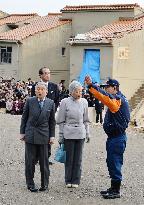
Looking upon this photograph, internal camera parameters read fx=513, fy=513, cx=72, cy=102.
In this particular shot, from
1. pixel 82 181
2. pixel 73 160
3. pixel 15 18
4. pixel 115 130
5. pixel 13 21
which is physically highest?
pixel 15 18

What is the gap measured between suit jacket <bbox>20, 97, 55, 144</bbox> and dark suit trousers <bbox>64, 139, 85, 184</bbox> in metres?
0.41

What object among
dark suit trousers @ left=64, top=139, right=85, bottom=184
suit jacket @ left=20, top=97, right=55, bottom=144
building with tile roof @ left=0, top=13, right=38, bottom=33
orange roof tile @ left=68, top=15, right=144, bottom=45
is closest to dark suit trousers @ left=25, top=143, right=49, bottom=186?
suit jacket @ left=20, top=97, right=55, bottom=144

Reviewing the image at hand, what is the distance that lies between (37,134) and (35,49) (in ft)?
87.8

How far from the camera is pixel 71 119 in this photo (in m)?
8.48

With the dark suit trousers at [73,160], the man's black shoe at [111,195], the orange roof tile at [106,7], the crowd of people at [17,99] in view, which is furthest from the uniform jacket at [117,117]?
the orange roof tile at [106,7]

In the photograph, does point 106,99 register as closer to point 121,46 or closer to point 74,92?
point 74,92

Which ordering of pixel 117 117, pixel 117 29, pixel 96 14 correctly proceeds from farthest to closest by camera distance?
pixel 96 14 → pixel 117 29 → pixel 117 117

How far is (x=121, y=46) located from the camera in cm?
2881

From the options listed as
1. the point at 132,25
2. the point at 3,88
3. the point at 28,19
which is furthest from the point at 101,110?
the point at 28,19

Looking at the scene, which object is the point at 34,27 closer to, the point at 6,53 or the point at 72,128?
the point at 6,53

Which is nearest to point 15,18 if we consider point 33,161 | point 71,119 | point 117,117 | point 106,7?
point 106,7

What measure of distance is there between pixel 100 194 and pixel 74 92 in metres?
1.68

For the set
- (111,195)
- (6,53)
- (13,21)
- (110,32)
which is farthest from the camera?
(13,21)

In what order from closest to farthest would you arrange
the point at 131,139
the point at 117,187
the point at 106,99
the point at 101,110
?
1. the point at 106,99
2. the point at 117,187
3. the point at 131,139
4. the point at 101,110
